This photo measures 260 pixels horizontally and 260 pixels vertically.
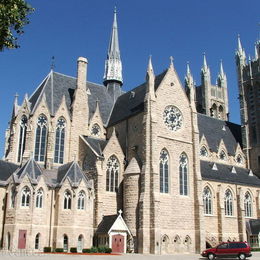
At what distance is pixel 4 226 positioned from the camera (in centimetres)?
3666

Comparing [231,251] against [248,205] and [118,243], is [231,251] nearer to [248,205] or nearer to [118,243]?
[118,243]

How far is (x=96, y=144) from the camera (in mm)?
45750

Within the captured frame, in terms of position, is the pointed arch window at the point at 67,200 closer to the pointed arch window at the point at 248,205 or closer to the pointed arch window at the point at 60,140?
the pointed arch window at the point at 60,140

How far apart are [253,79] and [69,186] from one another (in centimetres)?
3771

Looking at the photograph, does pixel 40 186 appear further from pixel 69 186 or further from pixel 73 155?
pixel 73 155

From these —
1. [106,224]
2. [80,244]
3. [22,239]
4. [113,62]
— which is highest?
[113,62]

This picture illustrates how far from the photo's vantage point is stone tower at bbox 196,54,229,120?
2790 inches

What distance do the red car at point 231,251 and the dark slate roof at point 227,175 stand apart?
54.8 feet

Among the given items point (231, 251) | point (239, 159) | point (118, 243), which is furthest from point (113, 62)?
point (231, 251)

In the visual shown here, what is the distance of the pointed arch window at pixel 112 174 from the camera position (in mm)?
42400

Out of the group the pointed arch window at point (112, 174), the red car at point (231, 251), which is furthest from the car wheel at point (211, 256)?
the pointed arch window at point (112, 174)

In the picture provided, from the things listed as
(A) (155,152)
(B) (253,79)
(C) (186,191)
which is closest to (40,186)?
(A) (155,152)

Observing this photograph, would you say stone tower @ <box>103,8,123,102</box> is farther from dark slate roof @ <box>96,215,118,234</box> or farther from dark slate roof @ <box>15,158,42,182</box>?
dark slate roof @ <box>96,215,118,234</box>

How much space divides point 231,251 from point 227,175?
2172 cm
